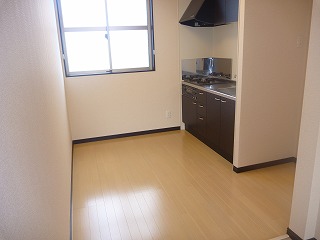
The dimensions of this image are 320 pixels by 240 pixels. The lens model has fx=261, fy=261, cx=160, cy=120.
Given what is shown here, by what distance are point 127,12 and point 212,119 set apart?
214cm

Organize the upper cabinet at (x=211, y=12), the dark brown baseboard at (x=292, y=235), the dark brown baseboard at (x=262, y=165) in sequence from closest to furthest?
the dark brown baseboard at (x=292, y=235), the dark brown baseboard at (x=262, y=165), the upper cabinet at (x=211, y=12)

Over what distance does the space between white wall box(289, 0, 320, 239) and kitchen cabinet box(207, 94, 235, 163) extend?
1278mm

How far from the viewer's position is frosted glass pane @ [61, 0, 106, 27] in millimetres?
3820

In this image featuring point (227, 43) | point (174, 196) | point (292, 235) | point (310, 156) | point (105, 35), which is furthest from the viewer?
point (227, 43)

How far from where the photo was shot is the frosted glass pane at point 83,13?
3.82 meters

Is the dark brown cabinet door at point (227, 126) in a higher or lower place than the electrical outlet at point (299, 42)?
lower

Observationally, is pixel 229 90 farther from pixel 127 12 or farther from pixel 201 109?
pixel 127 12

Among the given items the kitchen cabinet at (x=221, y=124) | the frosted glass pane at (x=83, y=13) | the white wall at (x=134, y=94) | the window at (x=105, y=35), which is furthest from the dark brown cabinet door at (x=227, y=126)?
the frosted glass pane at (x=83, y=13)

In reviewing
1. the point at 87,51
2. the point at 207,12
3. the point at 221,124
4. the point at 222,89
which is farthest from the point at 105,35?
the point at 221,124

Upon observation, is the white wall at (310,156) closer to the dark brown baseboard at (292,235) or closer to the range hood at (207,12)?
the dark brown baseboard at (292,235)

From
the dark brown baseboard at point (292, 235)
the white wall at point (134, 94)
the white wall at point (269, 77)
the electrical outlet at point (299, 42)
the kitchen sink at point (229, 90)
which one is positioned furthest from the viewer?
the white wall at point (134, 94)

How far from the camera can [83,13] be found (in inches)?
154

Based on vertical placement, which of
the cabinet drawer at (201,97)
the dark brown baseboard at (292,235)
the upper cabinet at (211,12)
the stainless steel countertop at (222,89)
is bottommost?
the dark brown baseboard at (292,235)

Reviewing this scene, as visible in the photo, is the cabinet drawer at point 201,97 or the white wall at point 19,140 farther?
the cabinet drawer at point 201,97
